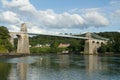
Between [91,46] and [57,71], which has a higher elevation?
[91,46]

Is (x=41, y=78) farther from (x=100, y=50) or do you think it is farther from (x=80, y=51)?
(x=80, y=51)

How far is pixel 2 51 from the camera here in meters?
84.2

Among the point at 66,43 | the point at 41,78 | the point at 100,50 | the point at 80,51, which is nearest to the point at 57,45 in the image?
the point at 66,43

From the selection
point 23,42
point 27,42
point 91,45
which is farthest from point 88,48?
point 23,42

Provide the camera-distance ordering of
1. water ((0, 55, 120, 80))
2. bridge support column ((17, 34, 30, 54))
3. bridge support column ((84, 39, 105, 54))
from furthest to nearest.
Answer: bridge support column ((84, 39, 105, 54)) → bridge support column ((17, 34, 30, 54)) → water ((0, 55, 120, 80))

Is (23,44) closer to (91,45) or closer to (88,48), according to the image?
(88,48)

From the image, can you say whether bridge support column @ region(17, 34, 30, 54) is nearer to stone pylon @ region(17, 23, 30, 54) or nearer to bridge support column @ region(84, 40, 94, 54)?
stone pylon @ region(17, 23, 30, 54)

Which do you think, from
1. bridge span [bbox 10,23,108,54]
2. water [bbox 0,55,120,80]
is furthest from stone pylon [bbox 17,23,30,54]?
water [bbox 0,55,120,80]

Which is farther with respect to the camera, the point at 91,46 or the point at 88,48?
the point at 91,46

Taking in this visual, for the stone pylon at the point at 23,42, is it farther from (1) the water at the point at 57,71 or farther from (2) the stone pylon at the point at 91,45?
(1) the water at the point at 57,71

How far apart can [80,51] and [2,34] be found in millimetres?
57458

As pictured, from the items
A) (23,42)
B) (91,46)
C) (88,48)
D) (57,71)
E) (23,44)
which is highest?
(23,42)

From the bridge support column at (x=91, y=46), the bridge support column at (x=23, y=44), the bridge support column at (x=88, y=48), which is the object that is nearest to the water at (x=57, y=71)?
the bridge support column at (x=23, y=44)


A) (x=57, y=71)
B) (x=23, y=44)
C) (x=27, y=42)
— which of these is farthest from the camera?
(x=27, y=42)
